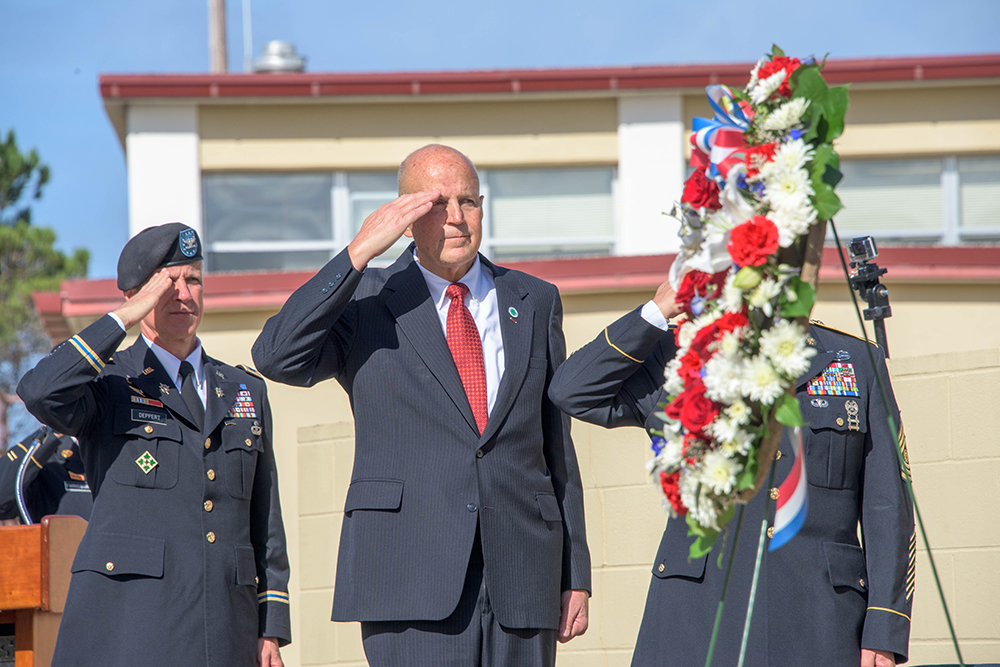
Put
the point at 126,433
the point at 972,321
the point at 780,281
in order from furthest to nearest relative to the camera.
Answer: the point at 972,321
the point at 126,433
the point at 780,281

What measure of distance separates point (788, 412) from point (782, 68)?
0.67 m

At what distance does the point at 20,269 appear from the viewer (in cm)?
2547

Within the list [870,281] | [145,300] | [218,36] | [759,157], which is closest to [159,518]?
[145,300]

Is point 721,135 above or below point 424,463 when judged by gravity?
above

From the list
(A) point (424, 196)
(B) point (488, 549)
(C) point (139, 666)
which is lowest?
(C) point (139, 666)

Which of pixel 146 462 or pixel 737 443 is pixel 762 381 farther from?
pixel 146 462

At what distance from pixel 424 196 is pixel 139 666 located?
5.18 feet

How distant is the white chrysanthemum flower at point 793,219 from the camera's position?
2.08 metres

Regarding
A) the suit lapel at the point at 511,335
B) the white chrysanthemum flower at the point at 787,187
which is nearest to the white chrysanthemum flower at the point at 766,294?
the white chrysanthemum flower at the point at 787,187

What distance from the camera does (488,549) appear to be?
2.92m

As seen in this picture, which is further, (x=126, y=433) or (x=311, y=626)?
(x=311, y=626)

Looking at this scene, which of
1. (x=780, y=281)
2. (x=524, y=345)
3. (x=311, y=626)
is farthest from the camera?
(x=311, y=626)

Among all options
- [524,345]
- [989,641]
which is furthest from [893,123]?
[524,345]

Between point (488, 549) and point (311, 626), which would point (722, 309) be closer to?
point (488, 549)
